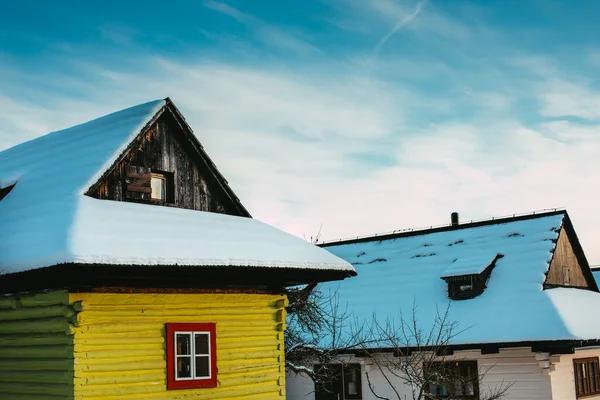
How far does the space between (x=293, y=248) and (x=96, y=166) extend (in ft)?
12.6

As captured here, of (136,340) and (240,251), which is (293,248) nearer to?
(240,251)

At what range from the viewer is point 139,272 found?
477 inches

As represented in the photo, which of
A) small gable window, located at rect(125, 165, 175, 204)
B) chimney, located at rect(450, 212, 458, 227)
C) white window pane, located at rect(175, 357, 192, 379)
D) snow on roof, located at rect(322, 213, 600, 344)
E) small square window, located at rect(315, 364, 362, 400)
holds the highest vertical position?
chimney, located at rect(450, 212, 458, 227)

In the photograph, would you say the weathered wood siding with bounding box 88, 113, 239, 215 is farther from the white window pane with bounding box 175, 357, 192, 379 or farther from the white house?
the white house

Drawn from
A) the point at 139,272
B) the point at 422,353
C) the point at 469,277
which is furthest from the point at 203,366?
the point at 469,277

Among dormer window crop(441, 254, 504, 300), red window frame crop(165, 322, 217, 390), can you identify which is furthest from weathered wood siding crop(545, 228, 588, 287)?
red window frame crop(165, 322, 217, 390)

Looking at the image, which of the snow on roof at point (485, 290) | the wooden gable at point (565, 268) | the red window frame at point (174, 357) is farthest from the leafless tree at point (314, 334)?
the red window frame at point (174, 357)

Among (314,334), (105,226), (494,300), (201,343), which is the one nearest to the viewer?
(105,226)

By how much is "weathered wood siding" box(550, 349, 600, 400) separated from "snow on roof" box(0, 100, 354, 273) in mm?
8798

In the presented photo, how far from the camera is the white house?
19797 millimetres

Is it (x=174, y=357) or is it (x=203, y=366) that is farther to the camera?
(x=203, y=366)

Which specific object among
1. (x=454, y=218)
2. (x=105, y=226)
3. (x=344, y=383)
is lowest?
(x=344, y=383)

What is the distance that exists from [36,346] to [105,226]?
2.21 meters

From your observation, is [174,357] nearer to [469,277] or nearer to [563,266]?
[469,277]
